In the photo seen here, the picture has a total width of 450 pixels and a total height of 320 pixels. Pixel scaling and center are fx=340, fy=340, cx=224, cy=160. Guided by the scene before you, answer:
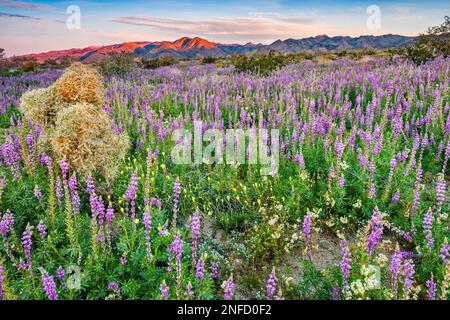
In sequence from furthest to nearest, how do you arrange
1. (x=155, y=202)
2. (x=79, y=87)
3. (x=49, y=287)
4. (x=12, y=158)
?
(x=12, y=158) → (x=79, y=87) → (x=155, y=202) → (x=49, y=287)

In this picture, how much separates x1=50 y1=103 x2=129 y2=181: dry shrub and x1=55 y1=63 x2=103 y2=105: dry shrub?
0.18 metres

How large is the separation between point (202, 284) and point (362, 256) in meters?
1.35

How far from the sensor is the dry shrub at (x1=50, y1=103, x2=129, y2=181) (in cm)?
376

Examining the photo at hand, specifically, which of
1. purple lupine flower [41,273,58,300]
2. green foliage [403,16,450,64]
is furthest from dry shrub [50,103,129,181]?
green foliage [403,16,450,64]

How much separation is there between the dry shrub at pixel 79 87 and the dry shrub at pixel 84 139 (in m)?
0.18

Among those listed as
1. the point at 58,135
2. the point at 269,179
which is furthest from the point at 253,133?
the point at 58,135

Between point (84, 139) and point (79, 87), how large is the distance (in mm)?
758

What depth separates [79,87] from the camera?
13.5 feet

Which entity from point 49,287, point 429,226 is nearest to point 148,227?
point 49,287

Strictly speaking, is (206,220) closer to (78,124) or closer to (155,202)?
(155,202)

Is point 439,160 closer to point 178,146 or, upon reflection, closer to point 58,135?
point 178,146

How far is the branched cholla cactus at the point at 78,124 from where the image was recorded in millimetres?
3781

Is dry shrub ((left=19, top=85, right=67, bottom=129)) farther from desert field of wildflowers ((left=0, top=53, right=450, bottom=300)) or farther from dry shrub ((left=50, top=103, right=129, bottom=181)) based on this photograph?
dry shrub ((left=50, top=103, right=129, bottom=181))
